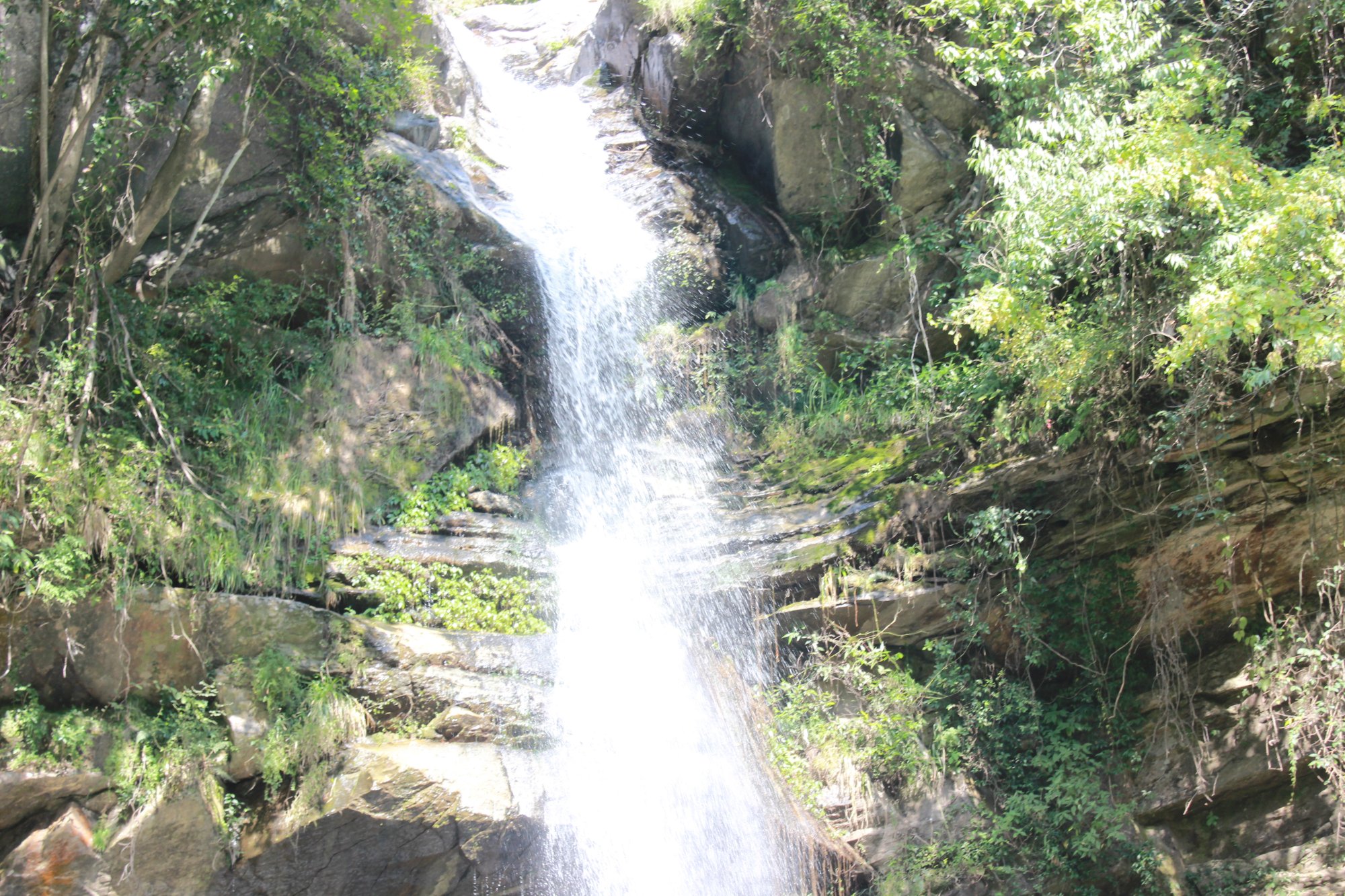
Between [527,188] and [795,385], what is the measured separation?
16.2 ft

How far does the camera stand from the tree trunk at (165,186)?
24.7 feet

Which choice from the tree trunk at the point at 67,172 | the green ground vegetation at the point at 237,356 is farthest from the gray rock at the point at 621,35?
the tree trunk at the point at 67,172

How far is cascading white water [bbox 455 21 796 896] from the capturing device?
22.6ft

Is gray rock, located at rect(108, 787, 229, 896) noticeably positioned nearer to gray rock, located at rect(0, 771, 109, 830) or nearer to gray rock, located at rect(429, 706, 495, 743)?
gray rock, located at rect(0, 771, 109, 830)

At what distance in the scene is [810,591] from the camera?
7898 mm

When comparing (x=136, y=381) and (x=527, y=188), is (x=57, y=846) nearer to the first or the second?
(x=136, y=381)

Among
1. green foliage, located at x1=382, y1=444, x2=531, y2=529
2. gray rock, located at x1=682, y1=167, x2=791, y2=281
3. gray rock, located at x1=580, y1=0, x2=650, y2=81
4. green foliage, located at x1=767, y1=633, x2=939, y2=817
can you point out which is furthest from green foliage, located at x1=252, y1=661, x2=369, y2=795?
gray rock, located at x1=580, y1=0, x2=650, y2=81

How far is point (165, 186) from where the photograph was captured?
771cm

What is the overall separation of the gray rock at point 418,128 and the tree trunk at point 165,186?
3446 millimetres

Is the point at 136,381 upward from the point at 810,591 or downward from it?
upward

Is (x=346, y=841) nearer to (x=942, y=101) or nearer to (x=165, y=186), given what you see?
(x=165, y=186)

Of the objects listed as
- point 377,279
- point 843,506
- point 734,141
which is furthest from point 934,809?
point 734,141

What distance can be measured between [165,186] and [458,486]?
3.57m

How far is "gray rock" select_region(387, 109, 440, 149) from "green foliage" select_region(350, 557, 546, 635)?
19.7 feet
